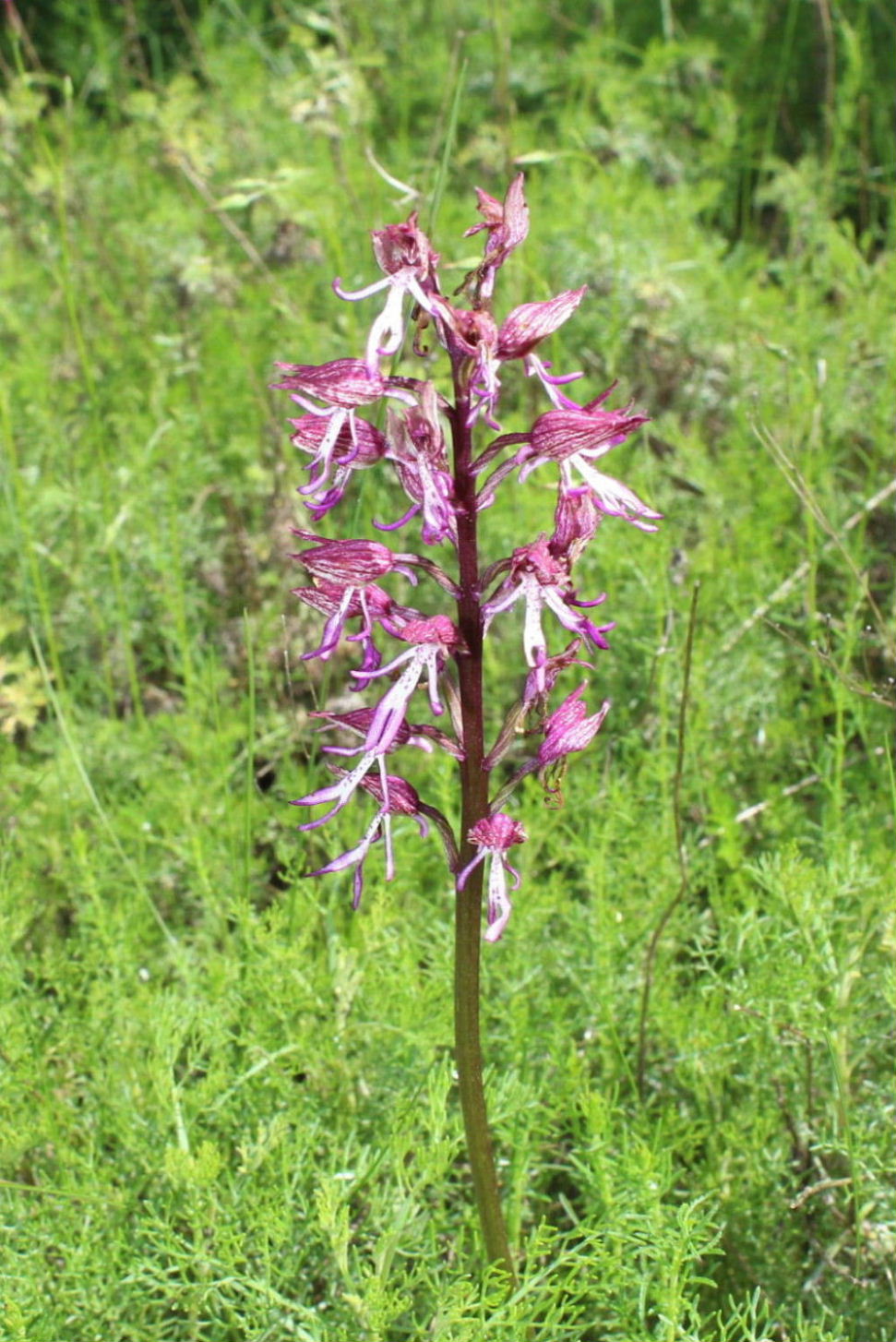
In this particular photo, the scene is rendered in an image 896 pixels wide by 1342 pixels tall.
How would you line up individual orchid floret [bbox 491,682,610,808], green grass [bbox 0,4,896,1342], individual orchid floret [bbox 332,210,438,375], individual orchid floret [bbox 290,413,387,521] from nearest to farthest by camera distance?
individual orchid floret [bbox 332,210,438,375]
individual orchid floret [bbox 290,413,387,521]
individual orchid floret [bbox 491,682,610,808]
green grass [bbox 0,4,896,1342]

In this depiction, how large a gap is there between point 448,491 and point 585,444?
0.19 meters

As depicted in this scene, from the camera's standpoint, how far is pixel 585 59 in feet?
18.2

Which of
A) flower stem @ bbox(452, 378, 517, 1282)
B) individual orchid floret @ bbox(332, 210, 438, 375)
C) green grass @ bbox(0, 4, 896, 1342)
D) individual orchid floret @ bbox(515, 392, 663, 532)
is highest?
individual orchid floret @ bbox(332, 210, 438, 375)

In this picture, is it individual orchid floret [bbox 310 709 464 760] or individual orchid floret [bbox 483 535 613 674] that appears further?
individual orchid floret [bbox 310 709 464 760]

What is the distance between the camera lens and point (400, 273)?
1.51 metres

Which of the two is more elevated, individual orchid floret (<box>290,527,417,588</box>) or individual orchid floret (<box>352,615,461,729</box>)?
individual orchid floret (<box>290,527,417,588</box>)

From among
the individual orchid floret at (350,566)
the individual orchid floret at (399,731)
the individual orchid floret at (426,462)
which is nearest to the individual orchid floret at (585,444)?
the individual orchid floret at (426,462)

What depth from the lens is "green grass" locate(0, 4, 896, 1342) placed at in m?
2.15

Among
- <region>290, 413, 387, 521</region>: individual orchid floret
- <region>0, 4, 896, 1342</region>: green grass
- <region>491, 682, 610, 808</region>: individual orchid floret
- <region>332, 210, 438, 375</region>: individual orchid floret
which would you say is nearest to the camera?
<region>332, 210, 438, 375</region>: individual orchid floret

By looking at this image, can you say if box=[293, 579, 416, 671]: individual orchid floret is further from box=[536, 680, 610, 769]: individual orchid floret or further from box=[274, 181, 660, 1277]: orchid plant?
box=[536, 680, 610, 769]: individual orchid floret

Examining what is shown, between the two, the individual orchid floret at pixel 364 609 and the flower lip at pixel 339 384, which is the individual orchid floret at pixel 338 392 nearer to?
the flower lip at pixel 339 384

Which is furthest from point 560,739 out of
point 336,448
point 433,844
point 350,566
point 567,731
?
point 433,844

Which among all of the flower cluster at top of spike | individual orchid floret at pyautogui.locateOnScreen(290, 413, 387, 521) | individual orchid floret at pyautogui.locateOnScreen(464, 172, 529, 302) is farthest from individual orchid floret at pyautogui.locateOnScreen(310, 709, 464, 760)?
individual orchid floret at pyautogui.locateOnScreen(464, 172, 529, 302)

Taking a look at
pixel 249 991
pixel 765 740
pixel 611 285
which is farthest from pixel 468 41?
pixel 249 991
